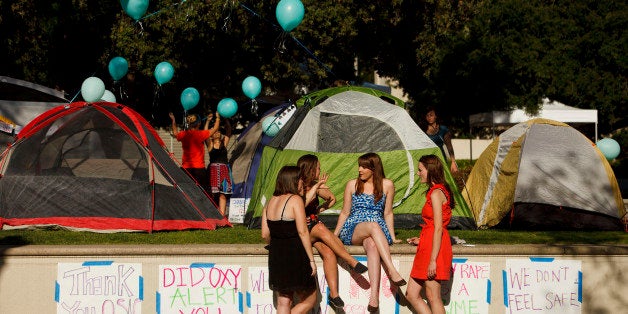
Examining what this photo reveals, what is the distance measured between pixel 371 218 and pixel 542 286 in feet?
6.09

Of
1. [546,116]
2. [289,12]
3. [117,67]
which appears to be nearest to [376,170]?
[289,12]

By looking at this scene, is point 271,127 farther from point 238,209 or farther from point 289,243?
point 289,243

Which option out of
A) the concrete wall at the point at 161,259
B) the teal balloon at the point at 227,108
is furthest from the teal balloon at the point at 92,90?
the concrete wall at the point at 161,259

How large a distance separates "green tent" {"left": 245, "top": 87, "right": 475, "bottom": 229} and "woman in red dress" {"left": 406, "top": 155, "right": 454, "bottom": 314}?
324 centimetres

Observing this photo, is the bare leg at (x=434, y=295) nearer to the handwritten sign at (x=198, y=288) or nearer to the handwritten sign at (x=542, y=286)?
the handwritten sign at (x=542, y=286)

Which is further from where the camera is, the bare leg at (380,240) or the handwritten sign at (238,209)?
the handwritten sign at (238,209)

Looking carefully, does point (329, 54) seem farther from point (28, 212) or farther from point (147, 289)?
point (147, 289)

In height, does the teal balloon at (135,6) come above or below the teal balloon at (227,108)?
above

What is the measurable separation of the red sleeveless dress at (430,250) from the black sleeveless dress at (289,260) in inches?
40.0

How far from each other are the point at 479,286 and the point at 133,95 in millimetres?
15869

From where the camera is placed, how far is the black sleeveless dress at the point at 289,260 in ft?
24.7

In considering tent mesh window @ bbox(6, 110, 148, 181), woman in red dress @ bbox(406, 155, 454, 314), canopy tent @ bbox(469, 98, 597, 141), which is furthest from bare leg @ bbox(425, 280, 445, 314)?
canopy tent @ bbox(469, 98, 597, 141)

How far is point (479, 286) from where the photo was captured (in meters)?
8.38

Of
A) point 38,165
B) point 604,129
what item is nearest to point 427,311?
point 38,165
